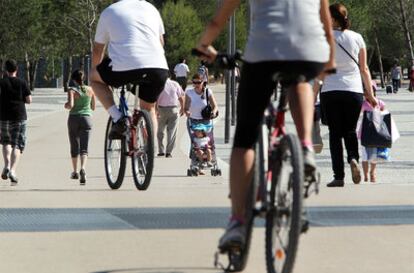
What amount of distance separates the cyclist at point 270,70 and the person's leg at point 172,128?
14987 millimetres

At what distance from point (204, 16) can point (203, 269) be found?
105m

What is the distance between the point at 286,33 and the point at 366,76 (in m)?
7.39

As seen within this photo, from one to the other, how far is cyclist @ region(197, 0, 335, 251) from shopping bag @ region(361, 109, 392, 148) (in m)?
8.85

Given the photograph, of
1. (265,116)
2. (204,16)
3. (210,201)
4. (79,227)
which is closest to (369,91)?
(210,201)

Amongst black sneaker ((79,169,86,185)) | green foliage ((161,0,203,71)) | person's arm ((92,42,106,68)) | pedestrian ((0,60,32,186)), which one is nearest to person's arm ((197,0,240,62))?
person's arm ((92,42,106,68))

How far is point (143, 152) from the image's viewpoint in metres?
12.2

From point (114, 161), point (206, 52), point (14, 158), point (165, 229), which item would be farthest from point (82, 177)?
point (206, 52)

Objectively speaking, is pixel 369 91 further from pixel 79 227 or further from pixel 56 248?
pixel 56 248

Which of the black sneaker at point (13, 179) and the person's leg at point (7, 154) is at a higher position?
the person's leg at point (7, 154)

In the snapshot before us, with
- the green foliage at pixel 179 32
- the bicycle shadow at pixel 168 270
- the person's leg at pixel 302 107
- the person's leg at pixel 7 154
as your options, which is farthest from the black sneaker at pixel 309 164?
the green foliage at pixel 179 32

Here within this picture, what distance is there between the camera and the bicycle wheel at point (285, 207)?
6.00 m

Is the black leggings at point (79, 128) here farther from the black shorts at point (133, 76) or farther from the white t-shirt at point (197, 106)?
the black shorts at point (133, 76)

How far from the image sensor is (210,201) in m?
11.4

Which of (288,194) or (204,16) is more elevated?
(204,16)
